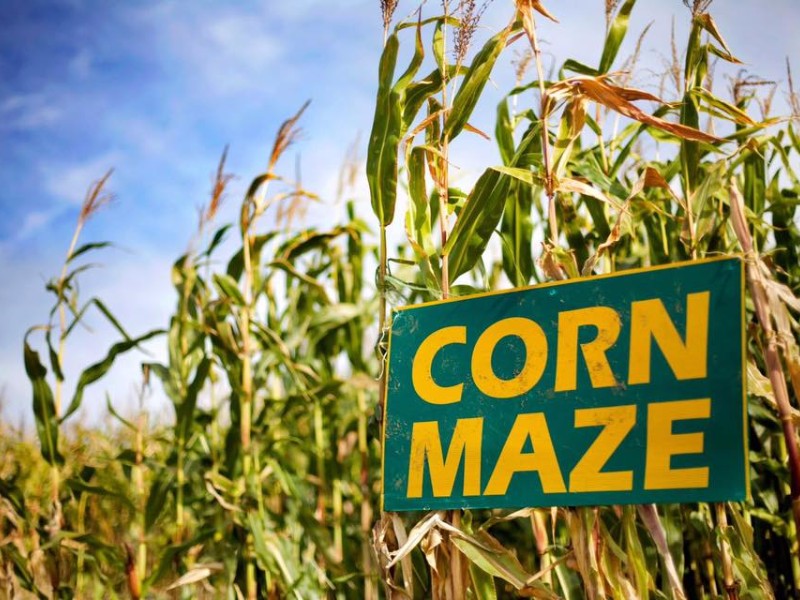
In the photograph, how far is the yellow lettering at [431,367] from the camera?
5.21ft

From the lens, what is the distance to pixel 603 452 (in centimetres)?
139

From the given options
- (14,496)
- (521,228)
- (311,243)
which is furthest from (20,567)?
(521,228)

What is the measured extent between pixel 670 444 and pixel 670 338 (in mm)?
190

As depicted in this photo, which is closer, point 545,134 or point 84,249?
point 545,134

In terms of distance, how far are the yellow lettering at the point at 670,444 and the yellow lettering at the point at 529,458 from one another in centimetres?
17

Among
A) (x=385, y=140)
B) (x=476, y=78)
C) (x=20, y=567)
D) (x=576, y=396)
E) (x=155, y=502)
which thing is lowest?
(x=20, y=567)

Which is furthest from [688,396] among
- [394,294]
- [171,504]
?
[171,504]

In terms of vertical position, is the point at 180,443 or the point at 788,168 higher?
the point at 788,168

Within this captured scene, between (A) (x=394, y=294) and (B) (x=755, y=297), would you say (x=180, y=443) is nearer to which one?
(A) (x=394, y=294)

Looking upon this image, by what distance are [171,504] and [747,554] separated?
233cm

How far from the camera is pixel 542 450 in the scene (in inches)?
57.2

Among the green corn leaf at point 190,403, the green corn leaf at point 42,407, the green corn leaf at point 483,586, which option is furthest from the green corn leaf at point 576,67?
the green corn leaf at point 42,407

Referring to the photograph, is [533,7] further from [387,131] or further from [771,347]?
[771,347]

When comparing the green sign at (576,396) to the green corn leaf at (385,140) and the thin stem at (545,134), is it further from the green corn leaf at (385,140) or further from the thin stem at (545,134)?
the green corn leaf at (385,140)
